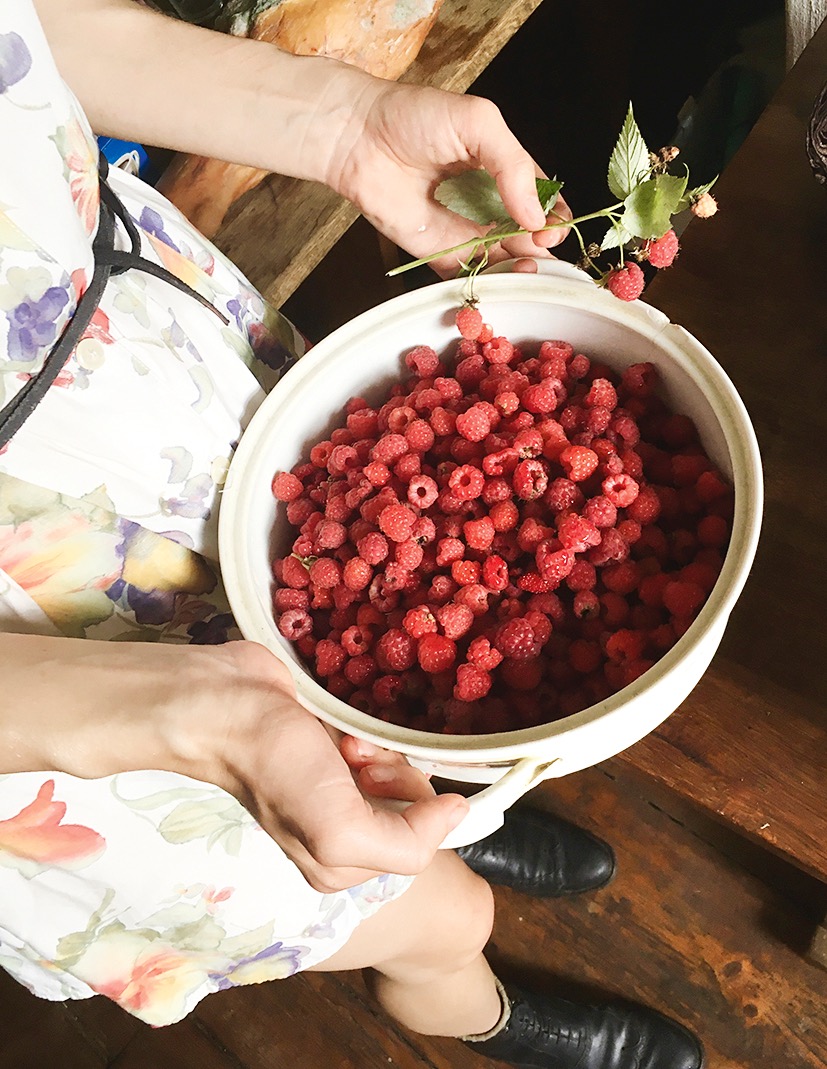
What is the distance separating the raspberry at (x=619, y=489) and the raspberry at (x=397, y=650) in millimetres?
186

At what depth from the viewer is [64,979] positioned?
2.23 feet

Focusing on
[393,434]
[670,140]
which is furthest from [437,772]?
[670,140]

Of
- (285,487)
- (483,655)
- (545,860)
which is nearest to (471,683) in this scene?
(483,655)

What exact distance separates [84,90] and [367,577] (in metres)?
0.47

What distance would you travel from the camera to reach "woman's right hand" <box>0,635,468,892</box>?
0.47 meters

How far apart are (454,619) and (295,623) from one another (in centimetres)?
13

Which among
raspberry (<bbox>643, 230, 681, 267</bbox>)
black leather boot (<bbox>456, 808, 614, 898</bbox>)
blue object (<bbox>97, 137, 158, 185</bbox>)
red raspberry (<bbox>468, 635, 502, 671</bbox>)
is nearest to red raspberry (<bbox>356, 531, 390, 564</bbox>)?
red raspberry (<bbox>468, 635, 502, 671</bbox>)

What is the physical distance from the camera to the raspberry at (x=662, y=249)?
672mm

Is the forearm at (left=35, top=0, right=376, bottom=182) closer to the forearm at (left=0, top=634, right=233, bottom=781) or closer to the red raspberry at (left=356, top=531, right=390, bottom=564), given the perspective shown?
the red raspberry at (left=356, top=531, right=390, bottom=564)

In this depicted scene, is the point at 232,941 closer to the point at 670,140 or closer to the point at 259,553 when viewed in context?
the point at 259,553

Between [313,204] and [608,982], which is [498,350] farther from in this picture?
[608,982]

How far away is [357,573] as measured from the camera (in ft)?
2.24

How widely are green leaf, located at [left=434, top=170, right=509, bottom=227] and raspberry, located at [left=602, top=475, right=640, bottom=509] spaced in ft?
0.82

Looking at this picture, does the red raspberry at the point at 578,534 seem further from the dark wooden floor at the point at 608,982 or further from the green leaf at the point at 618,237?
the dark wooden floor at the point at 608,982
